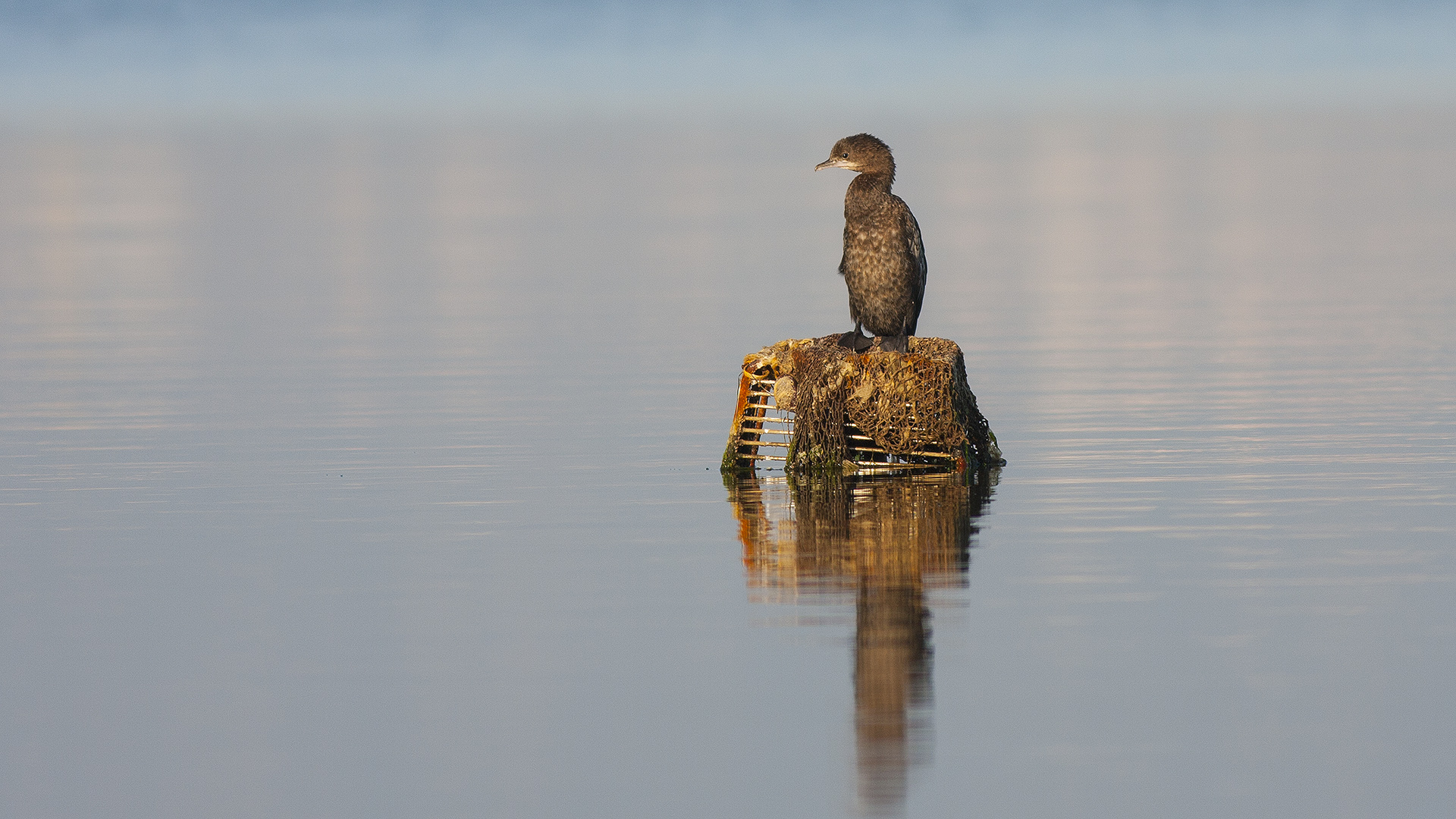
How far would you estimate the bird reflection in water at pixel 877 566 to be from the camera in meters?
9.16

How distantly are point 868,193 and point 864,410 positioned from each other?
5.63ft

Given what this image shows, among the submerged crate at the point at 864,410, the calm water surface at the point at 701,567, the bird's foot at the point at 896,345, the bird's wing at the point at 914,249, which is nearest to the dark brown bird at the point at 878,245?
the bird's wing at the point at 914,249

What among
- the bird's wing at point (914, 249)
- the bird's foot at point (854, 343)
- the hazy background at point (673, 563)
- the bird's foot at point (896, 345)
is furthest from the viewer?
the bird's wing at point (914, 249)

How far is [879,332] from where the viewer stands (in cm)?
1731

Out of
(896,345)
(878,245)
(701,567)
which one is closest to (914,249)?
(878,245)

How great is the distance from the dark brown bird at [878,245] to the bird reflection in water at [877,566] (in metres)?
1.42

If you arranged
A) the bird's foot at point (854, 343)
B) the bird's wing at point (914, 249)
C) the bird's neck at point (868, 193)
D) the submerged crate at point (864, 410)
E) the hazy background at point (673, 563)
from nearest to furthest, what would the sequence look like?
1. the hazy background at point (673, 563)
2. the submerged crate at point (864, 410)
3. the bird's foot at point (854, 343)
4. the bird's wing at point (914, 249)
5. the bird's neck at point (868, 193)

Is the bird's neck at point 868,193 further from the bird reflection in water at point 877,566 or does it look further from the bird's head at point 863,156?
the bird reflection in water at point 877,566

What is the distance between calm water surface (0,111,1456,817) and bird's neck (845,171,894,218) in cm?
206

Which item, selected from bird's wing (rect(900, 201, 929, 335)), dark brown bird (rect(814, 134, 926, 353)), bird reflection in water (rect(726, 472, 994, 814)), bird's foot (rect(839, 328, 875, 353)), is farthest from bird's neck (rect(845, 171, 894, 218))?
bird reflection in water (rect(726, 472, 994, 814))

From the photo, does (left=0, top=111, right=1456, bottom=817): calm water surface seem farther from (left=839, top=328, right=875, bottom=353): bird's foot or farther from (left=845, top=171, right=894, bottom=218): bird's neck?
(left=845, top=171, right=894, bottom=218): bird's neck

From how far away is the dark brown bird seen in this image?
16797 millimetres

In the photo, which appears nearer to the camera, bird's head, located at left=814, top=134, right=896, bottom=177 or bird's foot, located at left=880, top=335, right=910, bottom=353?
bird's foot, located at left=880, top=335, right=910, bottom=353

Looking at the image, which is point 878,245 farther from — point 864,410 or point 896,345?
point 864,410
